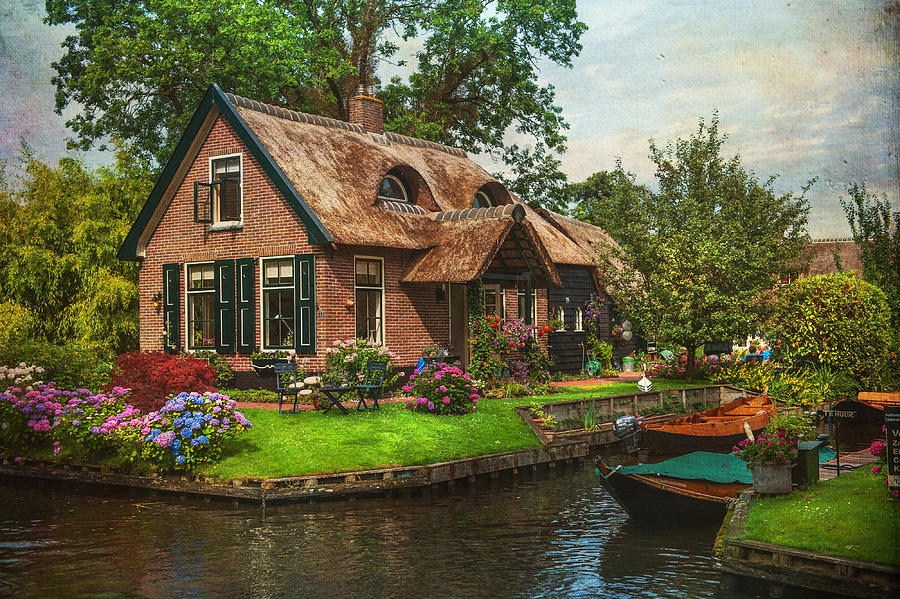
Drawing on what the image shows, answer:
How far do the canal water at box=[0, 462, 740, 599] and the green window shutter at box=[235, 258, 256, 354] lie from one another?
6.84 meters

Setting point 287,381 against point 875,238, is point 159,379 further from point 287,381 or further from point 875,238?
point 875,238

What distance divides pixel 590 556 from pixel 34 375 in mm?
11720

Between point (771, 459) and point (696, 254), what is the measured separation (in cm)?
1607

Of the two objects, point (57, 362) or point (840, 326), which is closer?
point (57, 362)

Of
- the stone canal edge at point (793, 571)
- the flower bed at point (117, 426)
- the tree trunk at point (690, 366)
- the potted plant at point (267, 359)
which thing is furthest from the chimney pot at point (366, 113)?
the stone canal edge at point (793, 571)

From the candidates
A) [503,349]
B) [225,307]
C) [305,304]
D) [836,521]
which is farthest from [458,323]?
[836,521]

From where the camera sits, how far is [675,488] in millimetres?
11805

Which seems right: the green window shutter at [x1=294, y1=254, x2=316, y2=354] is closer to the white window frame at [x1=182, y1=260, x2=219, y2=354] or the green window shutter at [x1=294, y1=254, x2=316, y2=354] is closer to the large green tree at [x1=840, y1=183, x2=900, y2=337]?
the white window frame at [x1=182, y1=260, x2=219, y2=354]

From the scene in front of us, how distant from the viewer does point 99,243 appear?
87.7ft

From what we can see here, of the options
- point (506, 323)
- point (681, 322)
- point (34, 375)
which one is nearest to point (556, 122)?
point (681, 322)

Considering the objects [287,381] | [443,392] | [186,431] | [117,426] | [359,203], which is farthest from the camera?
[359,203]

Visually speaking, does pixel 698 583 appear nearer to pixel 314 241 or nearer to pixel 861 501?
pixel 861 501

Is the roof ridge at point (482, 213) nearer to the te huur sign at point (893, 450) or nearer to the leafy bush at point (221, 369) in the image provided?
the leafy bush at point (221, 369)

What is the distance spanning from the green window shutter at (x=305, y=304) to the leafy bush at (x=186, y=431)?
5458 millimetres
